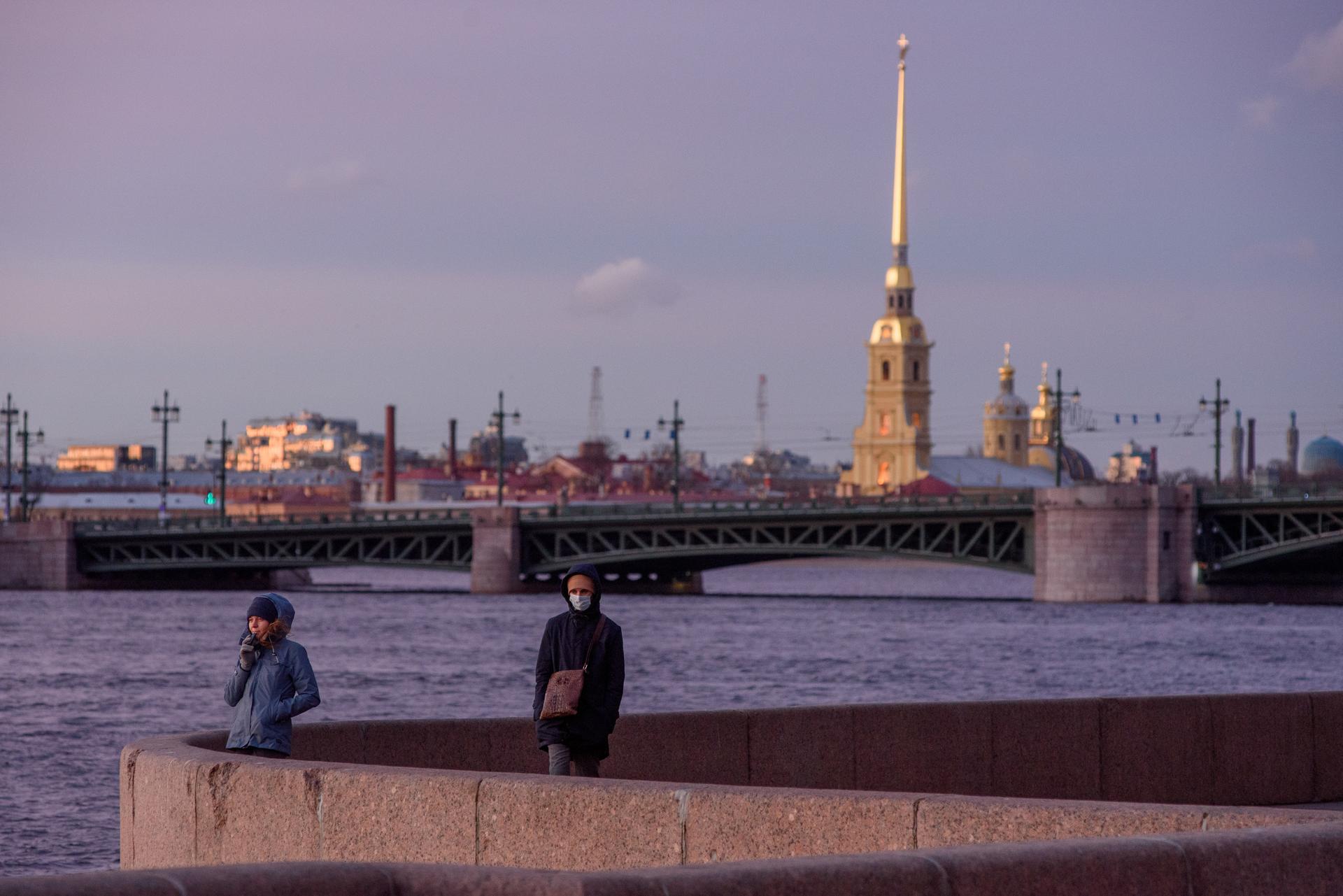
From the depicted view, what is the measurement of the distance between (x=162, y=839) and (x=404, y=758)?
1711mm

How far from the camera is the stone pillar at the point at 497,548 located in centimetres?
7306

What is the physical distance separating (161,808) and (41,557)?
7303 centimetres

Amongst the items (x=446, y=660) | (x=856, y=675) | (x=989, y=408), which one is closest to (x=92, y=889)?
(x=856, y=675)

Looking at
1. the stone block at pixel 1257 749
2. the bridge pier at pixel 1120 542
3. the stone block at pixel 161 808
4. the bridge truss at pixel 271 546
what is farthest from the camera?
the bridge truss at pixel 271 546

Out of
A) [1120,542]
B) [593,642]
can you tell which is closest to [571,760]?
[593,642]

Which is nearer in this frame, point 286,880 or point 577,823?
point 286,880

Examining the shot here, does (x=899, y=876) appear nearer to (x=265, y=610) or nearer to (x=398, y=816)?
(x=398, y=816)

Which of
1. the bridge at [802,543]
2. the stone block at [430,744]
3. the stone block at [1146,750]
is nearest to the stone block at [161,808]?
the stone block at [430,744]

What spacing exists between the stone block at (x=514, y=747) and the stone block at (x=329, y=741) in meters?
0.64

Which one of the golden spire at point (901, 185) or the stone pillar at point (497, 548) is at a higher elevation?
the golden spire at point (901, 185)

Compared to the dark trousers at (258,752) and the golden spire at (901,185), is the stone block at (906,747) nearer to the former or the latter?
the dark trousers at (258,752)

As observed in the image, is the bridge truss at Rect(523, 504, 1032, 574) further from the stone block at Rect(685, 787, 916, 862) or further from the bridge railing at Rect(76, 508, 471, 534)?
the stone block at Rect(685, 787, 916, 862)

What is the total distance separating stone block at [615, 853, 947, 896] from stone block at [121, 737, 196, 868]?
3.34 metres

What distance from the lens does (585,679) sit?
8.41 metres
